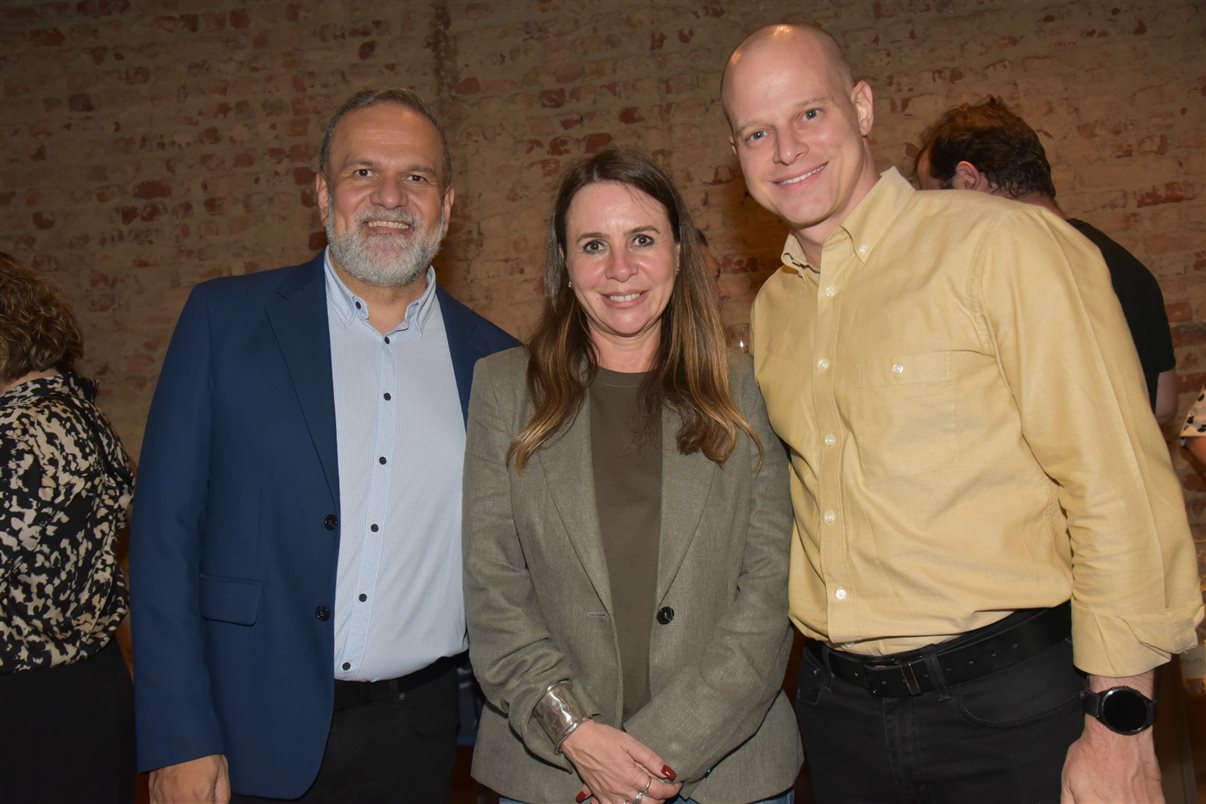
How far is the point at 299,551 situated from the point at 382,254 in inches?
29.6

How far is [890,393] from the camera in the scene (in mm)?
1778

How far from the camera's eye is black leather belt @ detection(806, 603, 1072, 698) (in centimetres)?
171

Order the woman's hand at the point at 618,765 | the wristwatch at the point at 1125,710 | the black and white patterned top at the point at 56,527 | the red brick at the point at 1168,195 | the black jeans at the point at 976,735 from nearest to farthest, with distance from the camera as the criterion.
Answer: the wristwatch at the point at 1125,710 < the black jeans at the point at 976,735 < the woman's hand at the point at 618,765 < the black and white patterned top at the point at 56,527 < the red brick at the point at 1168,195

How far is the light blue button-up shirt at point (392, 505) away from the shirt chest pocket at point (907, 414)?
1.02 meters

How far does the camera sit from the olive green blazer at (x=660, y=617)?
6.32 feet

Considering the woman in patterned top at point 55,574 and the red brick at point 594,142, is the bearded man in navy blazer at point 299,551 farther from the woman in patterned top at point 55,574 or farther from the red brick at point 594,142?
the red brick at point 594,142

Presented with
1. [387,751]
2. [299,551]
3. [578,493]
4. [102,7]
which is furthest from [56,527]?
[102,7]

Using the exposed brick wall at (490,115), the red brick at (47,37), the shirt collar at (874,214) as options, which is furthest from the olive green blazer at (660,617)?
the red brick at (47,37)

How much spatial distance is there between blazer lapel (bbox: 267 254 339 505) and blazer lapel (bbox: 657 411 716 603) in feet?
2.48

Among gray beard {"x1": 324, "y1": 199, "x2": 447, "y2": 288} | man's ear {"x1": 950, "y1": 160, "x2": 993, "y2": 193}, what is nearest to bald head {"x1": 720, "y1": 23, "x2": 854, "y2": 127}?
gray beard {"x1": 324, "y1": 199, "x2": 447, "y2": 288}

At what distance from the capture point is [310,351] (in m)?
2.32

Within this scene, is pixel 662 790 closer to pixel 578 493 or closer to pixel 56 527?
pixel 578 493

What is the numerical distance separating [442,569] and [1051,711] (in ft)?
4.32

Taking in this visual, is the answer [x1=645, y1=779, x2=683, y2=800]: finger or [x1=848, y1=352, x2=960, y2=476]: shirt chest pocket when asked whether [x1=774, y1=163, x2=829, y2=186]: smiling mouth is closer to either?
[x1=848, y1=352, x2=960, y2=476]: shirt chest pocket
